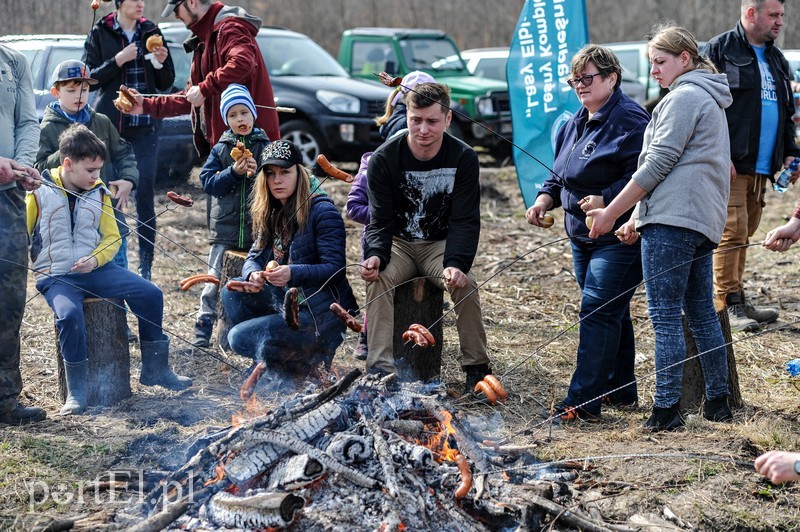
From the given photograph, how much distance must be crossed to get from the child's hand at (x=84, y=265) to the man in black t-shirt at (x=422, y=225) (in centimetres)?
161

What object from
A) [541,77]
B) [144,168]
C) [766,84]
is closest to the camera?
[766,84]

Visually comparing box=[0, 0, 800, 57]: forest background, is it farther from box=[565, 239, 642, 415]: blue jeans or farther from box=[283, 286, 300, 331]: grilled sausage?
box=[565, 239, 642, 415]: blue jeans

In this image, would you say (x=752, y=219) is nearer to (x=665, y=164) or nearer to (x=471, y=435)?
(x=665, y=164)

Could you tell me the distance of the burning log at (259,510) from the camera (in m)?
3.64

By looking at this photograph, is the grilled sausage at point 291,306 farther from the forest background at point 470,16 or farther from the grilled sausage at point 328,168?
the forest background at point 470,16

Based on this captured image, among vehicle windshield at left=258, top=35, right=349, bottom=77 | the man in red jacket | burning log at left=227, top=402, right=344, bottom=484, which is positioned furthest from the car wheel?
Answer: burning log at left=227, top=402, right=344, bottom=484

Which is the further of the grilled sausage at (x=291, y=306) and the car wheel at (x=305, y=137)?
the car wheel at (x=305, y=137)

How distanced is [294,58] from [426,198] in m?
7.79

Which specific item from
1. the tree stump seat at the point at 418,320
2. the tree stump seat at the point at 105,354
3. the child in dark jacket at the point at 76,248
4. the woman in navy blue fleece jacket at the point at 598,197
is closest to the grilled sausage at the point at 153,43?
the child in dark jacket at the point at 76,248

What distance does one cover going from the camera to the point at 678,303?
481 cm

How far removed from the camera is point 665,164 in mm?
4535

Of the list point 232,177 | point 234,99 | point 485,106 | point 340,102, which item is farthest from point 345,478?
point 485,106

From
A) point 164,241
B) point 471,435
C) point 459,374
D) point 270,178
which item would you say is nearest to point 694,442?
point 471,435

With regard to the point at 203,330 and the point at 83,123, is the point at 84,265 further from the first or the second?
the point at 83,123
